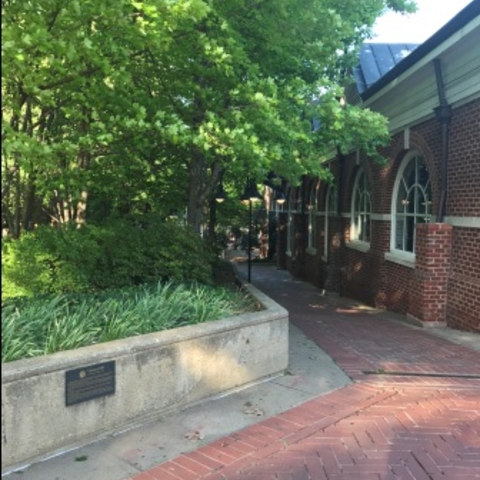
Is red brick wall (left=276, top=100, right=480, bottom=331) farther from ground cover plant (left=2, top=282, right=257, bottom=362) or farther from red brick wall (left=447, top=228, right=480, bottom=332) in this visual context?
ground cover plant (left=2, top=282, right=257, bottom=362)

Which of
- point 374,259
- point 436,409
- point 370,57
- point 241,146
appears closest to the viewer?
point 436,409

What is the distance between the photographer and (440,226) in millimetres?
8883

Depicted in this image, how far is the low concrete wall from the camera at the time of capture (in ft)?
12.0

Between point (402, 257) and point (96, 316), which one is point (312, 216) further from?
point (96, 316)

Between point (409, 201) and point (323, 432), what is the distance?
797 centimetres

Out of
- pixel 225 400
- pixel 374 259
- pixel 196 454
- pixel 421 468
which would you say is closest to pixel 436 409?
pixel 421 468

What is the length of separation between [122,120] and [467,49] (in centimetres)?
533

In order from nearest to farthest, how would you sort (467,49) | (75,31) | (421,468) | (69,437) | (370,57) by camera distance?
(421,468) → (69,437) → (75,31) → (467,49) → (370,57)

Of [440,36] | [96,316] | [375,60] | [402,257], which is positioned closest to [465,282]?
[402,257]

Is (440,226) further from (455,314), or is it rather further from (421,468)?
(421,468)

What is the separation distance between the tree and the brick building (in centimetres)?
101

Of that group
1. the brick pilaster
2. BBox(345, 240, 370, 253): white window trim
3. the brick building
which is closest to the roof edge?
the brick building

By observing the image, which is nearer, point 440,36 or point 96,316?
point 96,316

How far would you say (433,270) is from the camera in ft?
29.7
